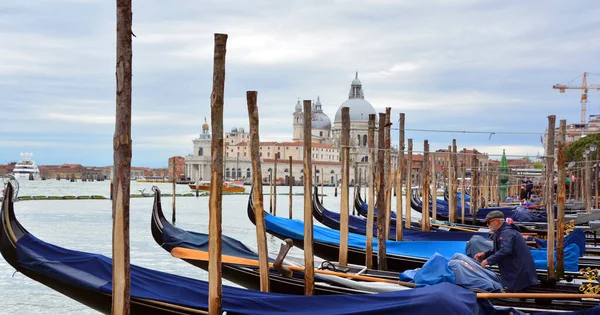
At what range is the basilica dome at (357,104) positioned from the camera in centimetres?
7331

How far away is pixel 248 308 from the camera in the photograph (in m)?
3.89

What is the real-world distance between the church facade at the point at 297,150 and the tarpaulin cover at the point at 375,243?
57.5 meters

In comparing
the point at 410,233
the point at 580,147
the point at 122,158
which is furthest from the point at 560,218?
the point at 580,147

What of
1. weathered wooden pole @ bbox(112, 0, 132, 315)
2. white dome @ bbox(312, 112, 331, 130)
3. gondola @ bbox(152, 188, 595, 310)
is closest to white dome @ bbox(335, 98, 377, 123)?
white dome @ bbox(312, 112, 331, 130)

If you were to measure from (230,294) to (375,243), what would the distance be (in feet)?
10.5

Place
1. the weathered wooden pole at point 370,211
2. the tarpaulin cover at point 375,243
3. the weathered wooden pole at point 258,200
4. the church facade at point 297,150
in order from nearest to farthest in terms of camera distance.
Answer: the weathered wooden pole at point 258,200 → the weathered wooden pole at point 370,211 → the tarpaulin cover at point 375,243 → the church facade at point 297,150

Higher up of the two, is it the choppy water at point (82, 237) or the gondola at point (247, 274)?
the gondola at point (247, 274)

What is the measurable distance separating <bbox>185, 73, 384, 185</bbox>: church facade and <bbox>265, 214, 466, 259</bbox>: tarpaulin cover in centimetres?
5753

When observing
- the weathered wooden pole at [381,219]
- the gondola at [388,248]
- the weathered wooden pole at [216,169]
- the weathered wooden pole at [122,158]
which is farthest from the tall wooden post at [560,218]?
the weathered wooden pole at [122,158]

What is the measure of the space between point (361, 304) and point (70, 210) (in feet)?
68.1

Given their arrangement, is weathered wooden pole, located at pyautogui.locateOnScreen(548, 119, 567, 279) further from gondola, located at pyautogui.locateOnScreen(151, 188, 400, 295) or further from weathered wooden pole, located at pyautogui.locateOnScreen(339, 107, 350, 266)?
weathered wooden pole, located at pyautogui.locateOnScreen(339, 107, 350, 266)

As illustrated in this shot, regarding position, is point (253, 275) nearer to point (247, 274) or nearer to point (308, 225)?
point (247, 274)

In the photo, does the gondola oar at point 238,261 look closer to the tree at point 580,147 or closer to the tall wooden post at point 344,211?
the tall wooden post at point 344,211

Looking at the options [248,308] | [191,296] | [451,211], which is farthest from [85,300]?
[451,211]
